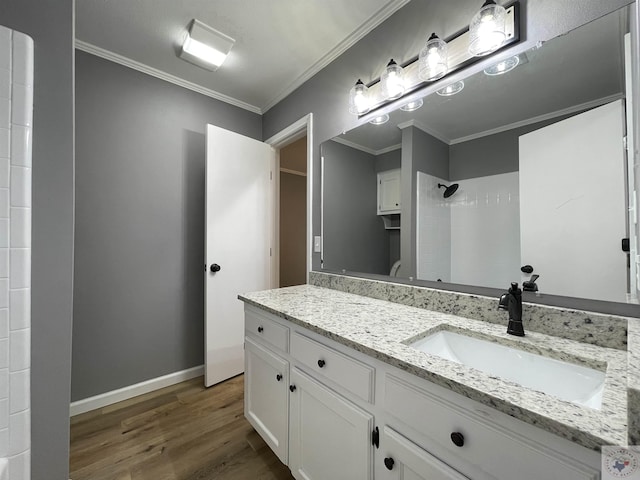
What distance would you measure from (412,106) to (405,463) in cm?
149

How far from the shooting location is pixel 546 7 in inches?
38.6

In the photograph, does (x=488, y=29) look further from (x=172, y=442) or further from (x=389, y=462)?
(x=172, y=442)

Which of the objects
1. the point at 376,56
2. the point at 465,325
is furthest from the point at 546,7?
the point at 465,325

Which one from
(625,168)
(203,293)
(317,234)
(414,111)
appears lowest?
(203,293)

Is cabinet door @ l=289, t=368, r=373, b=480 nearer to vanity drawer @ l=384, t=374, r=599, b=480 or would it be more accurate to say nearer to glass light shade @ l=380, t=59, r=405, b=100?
vanity drawer @ l=384, t=374, r=599, b=480

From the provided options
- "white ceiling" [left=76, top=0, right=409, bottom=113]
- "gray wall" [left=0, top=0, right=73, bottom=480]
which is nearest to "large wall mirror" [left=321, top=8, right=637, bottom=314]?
"white ceiling" [left=76, top=0, right=409, bottom=113]

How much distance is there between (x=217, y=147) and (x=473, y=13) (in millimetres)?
1809

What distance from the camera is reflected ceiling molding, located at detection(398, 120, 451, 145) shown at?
126cm

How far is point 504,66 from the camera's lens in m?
1.07

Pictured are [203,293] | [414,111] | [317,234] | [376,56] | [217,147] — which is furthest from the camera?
[203,293]

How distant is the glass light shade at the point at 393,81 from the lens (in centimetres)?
141

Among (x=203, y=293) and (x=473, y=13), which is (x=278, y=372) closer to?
(x=203, y=293)

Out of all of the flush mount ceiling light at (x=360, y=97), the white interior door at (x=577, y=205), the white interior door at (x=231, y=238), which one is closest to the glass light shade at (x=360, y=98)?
the flush mount ceiling light at (x=360, y=97)

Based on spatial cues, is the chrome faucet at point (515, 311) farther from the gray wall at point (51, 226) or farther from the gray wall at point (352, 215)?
the gray wall at point (51, 226)
